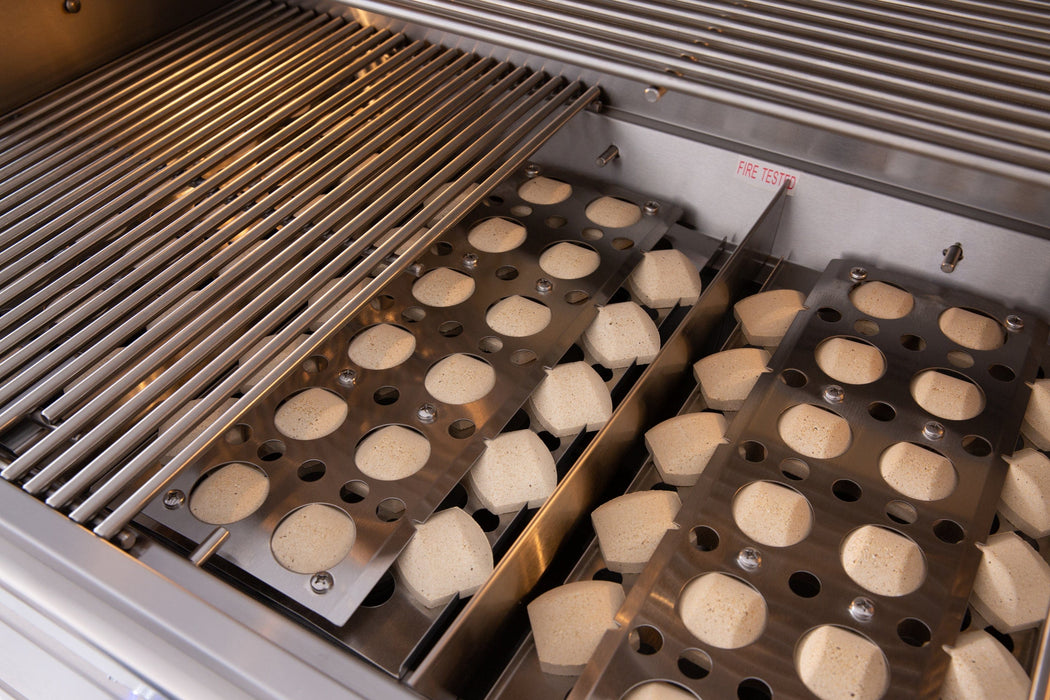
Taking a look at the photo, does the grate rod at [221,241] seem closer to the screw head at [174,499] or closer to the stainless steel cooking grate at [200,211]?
the stainless steel cooking grate at [200,211]

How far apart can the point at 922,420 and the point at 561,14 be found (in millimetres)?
599

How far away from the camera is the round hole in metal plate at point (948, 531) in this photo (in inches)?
31.6

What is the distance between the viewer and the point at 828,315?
1.02 meters

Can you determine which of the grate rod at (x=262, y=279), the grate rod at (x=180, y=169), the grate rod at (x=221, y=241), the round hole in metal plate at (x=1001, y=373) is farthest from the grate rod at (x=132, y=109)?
the round hole in metal plate at (x=1001, y=373)

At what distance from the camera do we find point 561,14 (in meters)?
0.92

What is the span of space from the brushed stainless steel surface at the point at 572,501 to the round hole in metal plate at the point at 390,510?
0.45ft

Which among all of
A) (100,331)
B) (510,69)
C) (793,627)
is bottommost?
(100,331)

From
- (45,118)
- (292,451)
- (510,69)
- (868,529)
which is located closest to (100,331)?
(292,451)

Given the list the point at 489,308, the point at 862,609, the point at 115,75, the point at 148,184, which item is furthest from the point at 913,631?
the point at 115,75

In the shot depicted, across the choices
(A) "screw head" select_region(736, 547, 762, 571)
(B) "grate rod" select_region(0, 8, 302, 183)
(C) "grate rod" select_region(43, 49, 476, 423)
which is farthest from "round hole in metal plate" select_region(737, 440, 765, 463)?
(B) "grate rod" select_region(0, 8, 302, 183)

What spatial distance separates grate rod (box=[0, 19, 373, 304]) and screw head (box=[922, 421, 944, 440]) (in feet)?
2.96

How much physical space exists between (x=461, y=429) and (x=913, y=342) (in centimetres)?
56

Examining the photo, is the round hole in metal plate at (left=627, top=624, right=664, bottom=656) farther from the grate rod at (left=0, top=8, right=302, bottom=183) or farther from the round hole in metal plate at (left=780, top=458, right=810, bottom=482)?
the grate rod at (left=0, top=8, right=302, bottom=183)

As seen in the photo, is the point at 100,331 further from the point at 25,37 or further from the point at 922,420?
the point at 922,420
